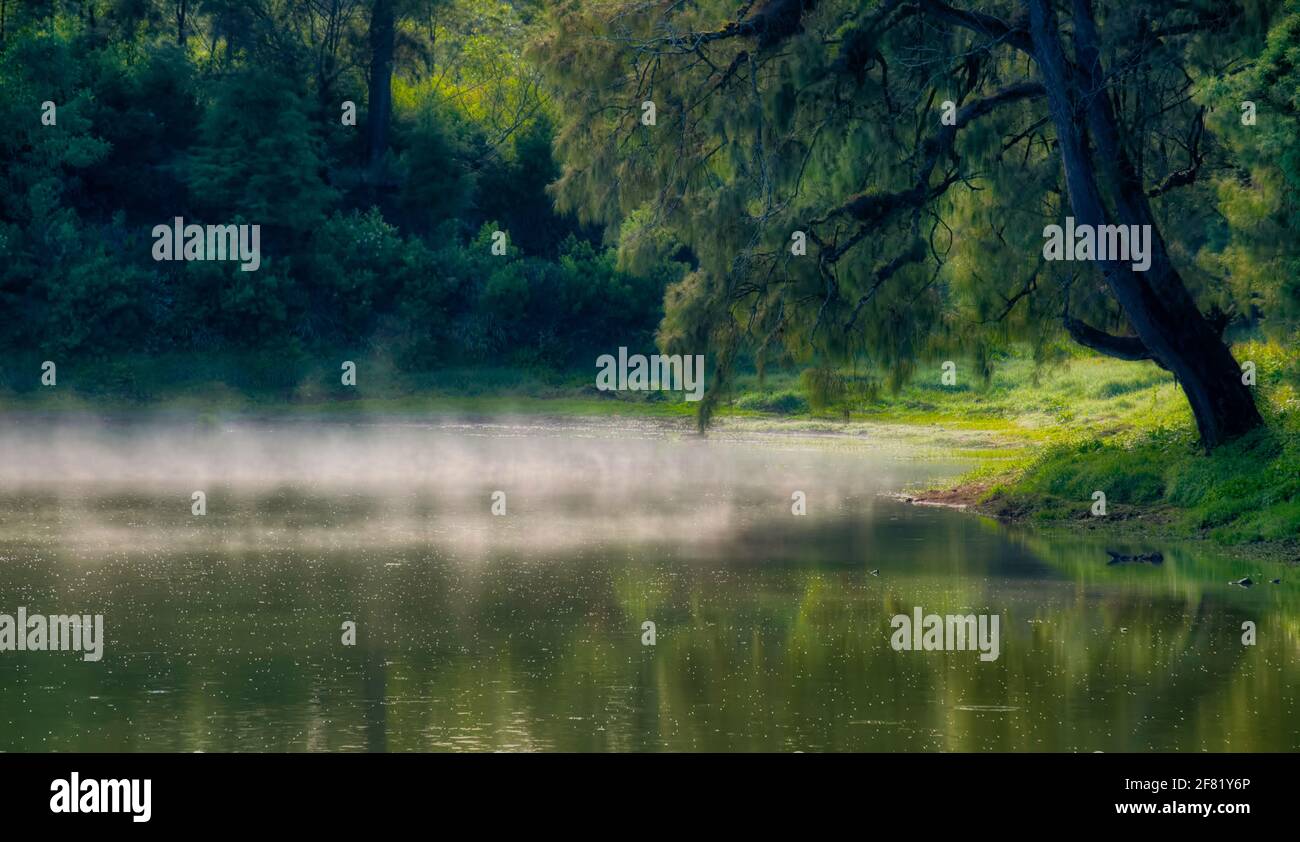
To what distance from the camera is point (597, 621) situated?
15.8 m

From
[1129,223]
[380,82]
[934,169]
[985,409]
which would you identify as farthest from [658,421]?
[1129,223]

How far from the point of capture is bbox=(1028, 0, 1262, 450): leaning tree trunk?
21219mm

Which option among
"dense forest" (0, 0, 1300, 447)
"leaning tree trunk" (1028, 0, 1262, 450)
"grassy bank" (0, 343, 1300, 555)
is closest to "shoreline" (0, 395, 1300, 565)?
"grassy bank" (0, 343, 1300, 555)

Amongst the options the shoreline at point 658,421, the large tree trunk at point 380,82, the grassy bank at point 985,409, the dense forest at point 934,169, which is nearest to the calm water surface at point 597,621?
the grassy bank at point 985,409

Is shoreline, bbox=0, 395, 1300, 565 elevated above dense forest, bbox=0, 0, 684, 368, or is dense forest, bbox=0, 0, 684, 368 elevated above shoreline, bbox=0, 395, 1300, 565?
dense forest, bbox=0, 0, 684, 368

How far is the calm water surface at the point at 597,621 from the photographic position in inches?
463

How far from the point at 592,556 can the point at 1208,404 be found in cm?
788

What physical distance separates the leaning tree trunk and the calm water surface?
112 inches

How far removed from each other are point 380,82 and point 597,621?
35.6 metres

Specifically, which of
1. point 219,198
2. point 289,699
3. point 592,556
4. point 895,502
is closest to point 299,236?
point 219,198

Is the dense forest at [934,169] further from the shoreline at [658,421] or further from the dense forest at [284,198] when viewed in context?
the dense forest at [284,198]

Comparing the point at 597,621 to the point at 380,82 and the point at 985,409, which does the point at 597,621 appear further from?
the point at 380,82

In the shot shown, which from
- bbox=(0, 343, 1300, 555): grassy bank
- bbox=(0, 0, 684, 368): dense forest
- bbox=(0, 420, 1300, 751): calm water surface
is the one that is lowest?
bbox=(0, 420, 1300, 751): calm water surface

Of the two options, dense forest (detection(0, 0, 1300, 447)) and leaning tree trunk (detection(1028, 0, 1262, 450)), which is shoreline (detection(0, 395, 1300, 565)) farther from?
leaning tree trunk (detection(1028, 0, 1262, 450))
